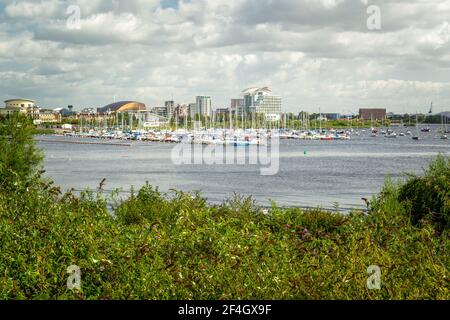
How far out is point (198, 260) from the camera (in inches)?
409

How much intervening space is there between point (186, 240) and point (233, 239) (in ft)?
3.18

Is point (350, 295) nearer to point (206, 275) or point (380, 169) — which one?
point (206, 275)

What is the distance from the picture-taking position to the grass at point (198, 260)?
359 inches

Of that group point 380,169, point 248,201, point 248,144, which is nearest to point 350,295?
point 248,201

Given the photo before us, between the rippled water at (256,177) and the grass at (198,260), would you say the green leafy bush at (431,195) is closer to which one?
the grass at (198,260)

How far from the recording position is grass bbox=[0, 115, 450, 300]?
29.9 ft

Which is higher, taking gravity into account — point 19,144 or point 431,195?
point 19,144

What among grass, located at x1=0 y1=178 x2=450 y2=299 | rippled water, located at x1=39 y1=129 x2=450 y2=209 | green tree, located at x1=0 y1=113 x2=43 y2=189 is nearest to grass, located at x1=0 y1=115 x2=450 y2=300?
grass, located at x1=0 y1=178 x2=450 y2=299

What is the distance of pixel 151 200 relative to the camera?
18.2 m
